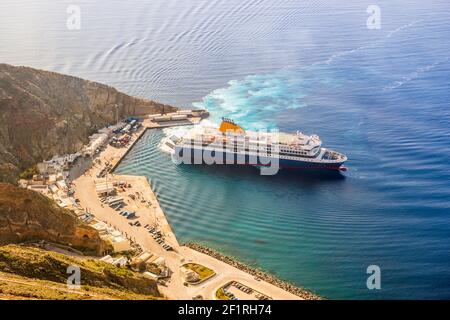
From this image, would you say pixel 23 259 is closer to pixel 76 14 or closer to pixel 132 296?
pixel 132 296

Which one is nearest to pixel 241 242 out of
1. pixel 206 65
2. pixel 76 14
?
pixel 206 65

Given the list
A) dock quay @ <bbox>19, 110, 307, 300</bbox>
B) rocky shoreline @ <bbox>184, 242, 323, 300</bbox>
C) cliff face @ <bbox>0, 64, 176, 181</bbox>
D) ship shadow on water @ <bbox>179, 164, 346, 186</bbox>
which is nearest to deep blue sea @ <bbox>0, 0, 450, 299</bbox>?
ship shadow on water @ <bbox>179, 164, 346, 186</bbox>

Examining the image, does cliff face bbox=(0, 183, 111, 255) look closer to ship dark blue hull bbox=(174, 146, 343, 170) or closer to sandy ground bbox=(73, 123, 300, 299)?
sandy ground bbox=(73, 123, 300, 299)

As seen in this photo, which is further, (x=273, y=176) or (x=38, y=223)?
(x=273, y=176)

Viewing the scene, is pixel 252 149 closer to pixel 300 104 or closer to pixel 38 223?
pixel 300 104

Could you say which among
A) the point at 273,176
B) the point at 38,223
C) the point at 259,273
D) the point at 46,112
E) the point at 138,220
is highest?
the point at 46,112

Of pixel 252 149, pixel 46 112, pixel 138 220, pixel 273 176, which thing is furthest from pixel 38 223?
pixel 252 149
